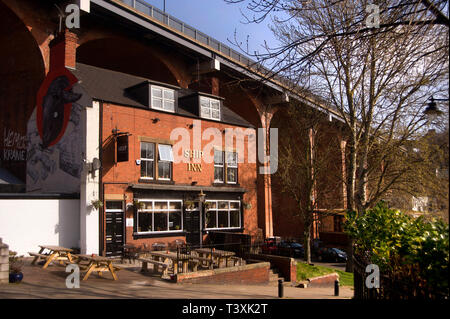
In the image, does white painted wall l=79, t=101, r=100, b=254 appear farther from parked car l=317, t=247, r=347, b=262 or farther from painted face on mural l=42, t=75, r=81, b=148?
parked car l=317, t=247, r=347, b=262

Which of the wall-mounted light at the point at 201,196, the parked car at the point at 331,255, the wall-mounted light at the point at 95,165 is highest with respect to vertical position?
the wall-mounted light at the point at 95,165

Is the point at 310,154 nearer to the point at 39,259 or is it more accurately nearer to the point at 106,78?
the point at 106,78

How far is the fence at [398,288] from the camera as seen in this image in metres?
6.13

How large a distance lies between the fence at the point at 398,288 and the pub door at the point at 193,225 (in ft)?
43.1

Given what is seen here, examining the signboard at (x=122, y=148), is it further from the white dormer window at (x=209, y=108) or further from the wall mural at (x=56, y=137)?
the white dormer window at (x=209, y=108)

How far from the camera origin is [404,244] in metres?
7.34

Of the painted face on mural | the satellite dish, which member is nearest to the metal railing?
the painted face on mural

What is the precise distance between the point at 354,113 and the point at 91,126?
11737 mm

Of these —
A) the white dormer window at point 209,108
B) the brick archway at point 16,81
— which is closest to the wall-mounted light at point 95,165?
the brick archway at point 16,81

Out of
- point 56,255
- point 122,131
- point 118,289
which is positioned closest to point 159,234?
point 122,131

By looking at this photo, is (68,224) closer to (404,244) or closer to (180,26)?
(404,244)

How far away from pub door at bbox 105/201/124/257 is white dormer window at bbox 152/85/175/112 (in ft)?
18.3

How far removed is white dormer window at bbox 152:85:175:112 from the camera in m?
20.2

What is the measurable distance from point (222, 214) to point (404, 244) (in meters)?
16.3
